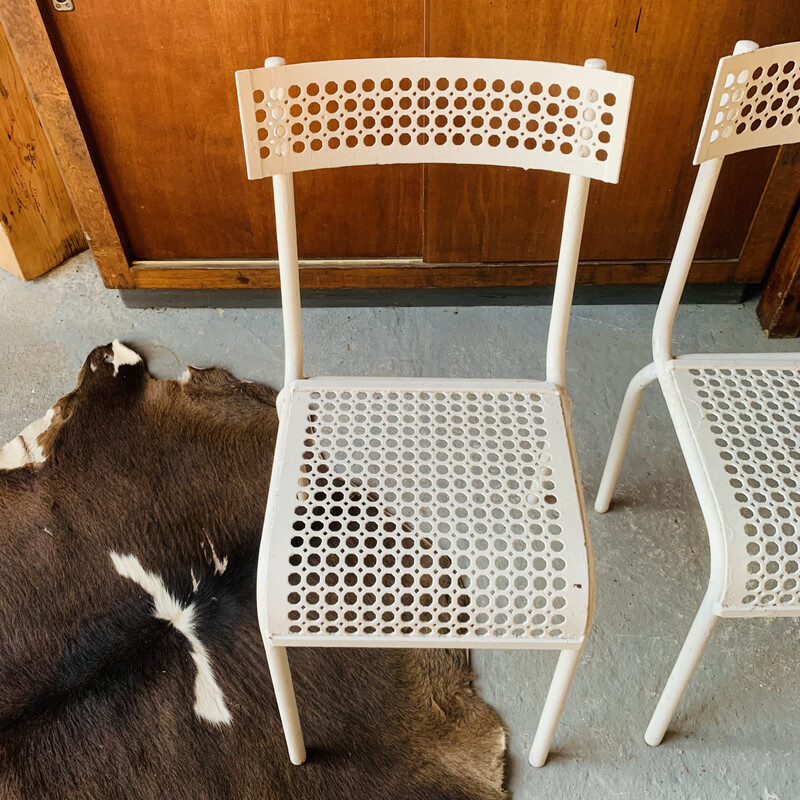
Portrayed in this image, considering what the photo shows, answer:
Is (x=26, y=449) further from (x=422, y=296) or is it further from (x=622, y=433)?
(x=622, y=433)

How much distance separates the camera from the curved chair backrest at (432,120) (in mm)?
890

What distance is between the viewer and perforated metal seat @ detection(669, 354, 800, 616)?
0.85m

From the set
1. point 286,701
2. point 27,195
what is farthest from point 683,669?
point 27,195

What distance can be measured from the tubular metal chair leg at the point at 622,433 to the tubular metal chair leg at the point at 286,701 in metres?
0.66

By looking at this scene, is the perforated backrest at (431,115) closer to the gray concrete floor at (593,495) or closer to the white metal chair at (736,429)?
the white metal chair at (736,429)

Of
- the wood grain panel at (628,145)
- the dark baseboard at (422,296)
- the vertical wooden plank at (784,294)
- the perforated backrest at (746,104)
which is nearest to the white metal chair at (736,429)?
the perforated backrest at (746,104)

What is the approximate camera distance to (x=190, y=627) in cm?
124

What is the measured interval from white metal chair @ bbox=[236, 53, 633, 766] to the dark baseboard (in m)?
0.76

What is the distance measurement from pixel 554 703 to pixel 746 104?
815mm

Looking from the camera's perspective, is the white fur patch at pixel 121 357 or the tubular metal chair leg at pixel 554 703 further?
the white fur patch at pixel 121 357

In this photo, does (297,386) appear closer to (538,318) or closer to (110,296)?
(538,318)

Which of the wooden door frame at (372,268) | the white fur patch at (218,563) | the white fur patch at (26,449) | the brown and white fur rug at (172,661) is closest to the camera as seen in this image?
the brown and white fur rug at (172,661)

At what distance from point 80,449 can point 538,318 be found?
43.1 inches

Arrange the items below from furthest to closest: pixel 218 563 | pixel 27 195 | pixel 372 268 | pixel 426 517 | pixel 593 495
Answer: pixel 27 195 → pixel 372 268 → pixel 593 495 → pixel 218 563 → pixel 426 517
